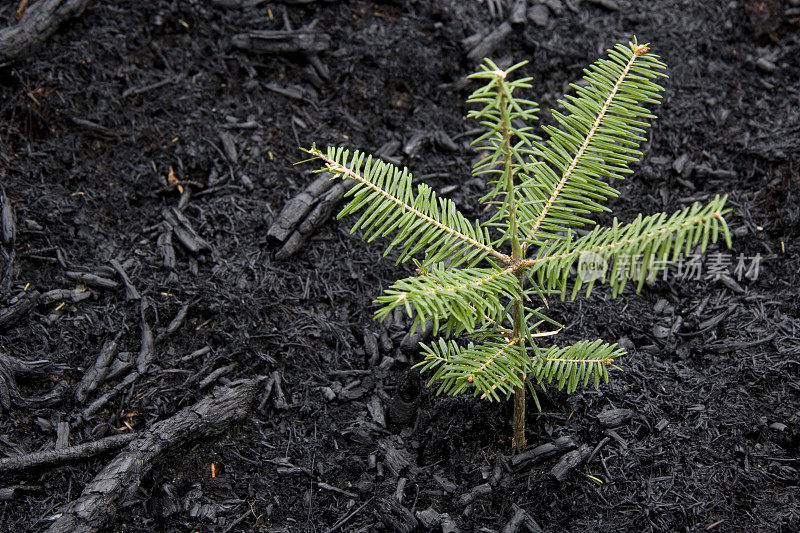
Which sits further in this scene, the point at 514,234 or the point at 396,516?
the point at 396,516

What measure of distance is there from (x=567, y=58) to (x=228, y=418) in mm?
2309

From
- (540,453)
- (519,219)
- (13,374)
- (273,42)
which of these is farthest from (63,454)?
(273,42)

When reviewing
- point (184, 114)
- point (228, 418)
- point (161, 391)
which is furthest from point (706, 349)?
point (184, 114)

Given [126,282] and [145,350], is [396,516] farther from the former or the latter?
[126,282]

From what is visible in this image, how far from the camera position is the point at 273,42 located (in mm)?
3217

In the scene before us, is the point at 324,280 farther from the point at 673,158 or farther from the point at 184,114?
the point at 673,158

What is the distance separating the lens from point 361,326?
263cm

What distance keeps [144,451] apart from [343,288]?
939 mm

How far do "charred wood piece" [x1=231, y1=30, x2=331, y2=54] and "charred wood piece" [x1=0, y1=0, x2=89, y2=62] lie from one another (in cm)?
74

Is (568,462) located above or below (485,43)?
below

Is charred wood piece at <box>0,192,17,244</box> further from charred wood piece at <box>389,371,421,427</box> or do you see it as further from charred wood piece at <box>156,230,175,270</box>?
charred wood piece at <box>389,371,421,427</box>

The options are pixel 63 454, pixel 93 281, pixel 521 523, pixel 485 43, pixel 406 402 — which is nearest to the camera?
pixel 521 523

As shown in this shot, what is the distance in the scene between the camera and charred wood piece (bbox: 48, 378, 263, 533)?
6.94 ft

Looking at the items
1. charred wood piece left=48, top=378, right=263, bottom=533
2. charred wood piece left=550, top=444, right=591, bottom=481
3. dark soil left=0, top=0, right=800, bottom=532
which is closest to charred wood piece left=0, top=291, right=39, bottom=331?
dark soil left=0, top=0, right=800, bottom=532
